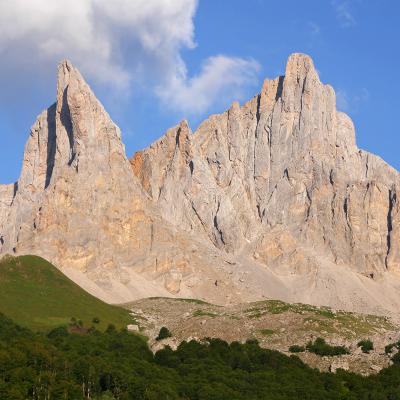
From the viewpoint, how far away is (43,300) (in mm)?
156125

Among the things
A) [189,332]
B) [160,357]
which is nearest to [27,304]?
[189,332]

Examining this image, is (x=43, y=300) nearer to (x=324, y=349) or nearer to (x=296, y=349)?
(x=296, y=349)

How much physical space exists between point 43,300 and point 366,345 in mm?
59539

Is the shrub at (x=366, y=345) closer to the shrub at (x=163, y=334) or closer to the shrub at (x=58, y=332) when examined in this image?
the shrub at (x=163, y=334)

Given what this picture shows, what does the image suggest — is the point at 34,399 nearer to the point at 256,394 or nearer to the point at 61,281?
the point at 256,394

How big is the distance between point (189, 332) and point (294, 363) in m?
28.7

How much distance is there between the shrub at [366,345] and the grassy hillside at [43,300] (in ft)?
141

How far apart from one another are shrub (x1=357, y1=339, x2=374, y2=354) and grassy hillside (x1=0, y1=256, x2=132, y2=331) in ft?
141

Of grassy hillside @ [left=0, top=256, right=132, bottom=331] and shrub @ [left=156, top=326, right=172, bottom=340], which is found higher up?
grassy hillside @ [left=0, top=256, right=132, bottom=331]

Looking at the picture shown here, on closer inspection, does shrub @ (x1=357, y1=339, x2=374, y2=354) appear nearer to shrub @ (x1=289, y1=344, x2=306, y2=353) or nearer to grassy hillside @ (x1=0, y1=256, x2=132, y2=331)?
shrub @ (x1=289, y1=344, x2=306, y2=353)

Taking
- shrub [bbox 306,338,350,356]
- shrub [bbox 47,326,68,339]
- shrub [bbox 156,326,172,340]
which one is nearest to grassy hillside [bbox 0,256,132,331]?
shrub [bbox 47,326,68,339]

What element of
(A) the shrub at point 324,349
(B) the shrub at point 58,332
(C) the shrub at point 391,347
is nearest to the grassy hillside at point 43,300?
(B) the shrub at point 58,332

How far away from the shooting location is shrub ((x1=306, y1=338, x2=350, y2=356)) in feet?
387

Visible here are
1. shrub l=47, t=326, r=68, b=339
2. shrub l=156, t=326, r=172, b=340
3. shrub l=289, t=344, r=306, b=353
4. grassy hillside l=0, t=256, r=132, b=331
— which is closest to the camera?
shrub l=289, t=344, r=306, b=353
